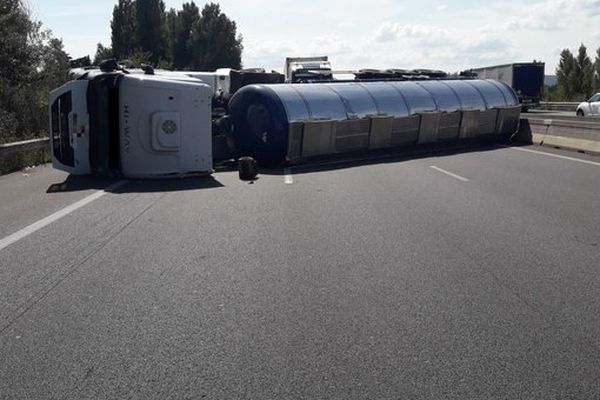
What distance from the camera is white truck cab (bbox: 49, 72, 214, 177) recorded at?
15539mm

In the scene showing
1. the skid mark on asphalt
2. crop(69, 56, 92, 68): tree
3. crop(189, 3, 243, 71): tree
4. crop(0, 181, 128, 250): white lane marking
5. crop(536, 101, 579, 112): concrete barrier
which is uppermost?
crop(189, 3, 243, 71): tree

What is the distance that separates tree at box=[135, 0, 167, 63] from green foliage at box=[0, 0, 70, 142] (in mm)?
44518

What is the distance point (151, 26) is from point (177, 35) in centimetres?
552

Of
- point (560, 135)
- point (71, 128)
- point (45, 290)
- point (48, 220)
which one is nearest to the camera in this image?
point (45, 290)

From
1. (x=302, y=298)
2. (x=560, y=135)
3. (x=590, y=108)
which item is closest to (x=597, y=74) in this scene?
(x=590, y=108)

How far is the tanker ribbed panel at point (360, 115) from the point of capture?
1912 cm

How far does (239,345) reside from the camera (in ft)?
18.1

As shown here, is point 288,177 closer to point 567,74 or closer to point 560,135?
point 560,135

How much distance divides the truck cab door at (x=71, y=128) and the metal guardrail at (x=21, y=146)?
6.67 ft

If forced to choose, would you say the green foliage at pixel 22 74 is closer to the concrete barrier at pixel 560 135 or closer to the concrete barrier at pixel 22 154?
the concrete barrier at pixel 22 154

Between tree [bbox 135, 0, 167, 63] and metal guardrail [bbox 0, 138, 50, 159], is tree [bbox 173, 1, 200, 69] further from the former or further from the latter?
→ metal guardrail [bbox 0, 138, 50, 159]

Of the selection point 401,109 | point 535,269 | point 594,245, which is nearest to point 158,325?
point 535,269

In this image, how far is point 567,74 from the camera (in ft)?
221

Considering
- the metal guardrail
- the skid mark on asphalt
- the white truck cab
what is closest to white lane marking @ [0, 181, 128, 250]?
the skid mark on asphalt
